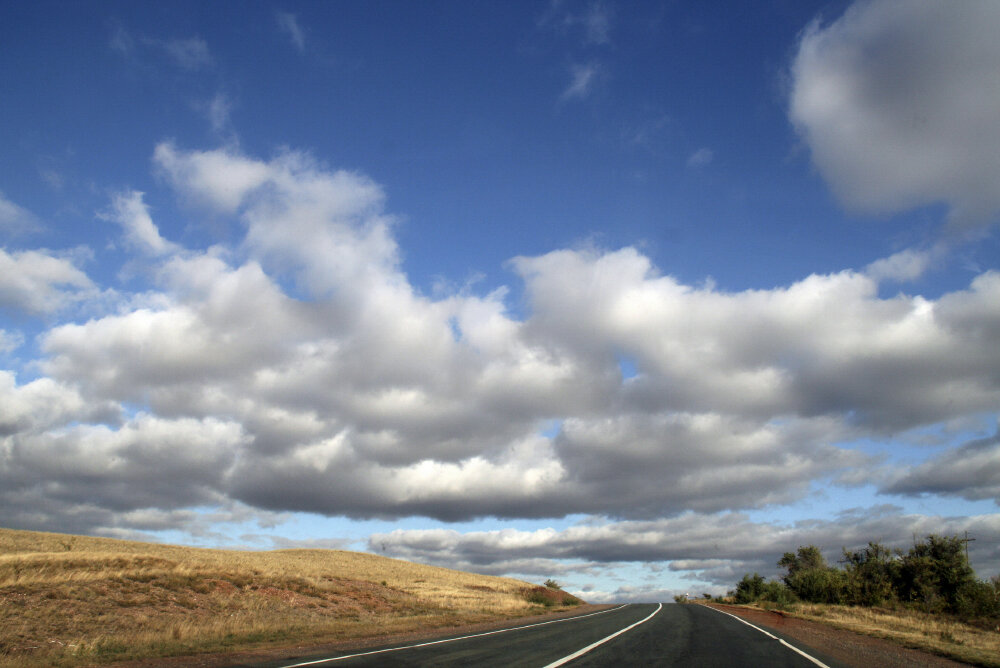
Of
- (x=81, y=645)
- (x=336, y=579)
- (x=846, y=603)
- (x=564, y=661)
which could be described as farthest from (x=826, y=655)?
(x=846, y=603)

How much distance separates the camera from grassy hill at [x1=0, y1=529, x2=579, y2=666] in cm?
1941

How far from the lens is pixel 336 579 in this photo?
52406 millimetres

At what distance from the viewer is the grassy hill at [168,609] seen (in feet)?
63.7

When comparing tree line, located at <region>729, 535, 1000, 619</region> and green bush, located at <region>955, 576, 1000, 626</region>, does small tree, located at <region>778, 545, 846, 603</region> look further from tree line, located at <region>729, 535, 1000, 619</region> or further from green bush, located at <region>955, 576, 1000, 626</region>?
green bush, located at <region>955, 576, 1000, 626</region>

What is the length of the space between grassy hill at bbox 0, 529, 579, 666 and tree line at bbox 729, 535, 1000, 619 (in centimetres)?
3996

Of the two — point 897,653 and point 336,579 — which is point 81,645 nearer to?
point 897,653

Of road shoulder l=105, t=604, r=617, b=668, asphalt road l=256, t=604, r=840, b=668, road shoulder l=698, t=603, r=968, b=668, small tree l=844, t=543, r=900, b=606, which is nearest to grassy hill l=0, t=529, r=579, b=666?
road shoulder l=105, t=604, r=617, b=668

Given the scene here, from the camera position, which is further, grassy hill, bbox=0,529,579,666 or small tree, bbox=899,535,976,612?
small tree, bbox=899,535,976,612

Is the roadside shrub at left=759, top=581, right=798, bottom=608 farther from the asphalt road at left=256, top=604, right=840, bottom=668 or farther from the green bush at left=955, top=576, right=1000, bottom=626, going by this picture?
the asphalt road at left=256, top=604, right=840, bottom=668

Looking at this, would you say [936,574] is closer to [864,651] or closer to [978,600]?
[978,600]

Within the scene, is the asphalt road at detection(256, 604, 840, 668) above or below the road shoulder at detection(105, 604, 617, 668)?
above

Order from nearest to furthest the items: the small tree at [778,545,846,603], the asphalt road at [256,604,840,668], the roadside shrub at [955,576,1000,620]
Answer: the asphalt road at [256,604,840,668] → the roadside shrub at [955,576,1000,620] → the small tree at [778,545,846,603]

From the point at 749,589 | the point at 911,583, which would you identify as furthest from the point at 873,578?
the point at 749,589

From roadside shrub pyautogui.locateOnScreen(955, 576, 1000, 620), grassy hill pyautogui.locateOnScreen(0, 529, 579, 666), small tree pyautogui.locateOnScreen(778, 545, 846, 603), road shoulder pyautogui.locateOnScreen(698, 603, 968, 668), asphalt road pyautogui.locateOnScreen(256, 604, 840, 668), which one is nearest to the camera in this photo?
asphalt road pyautogui.locateOnScreen(256, 604, 840, 668)
